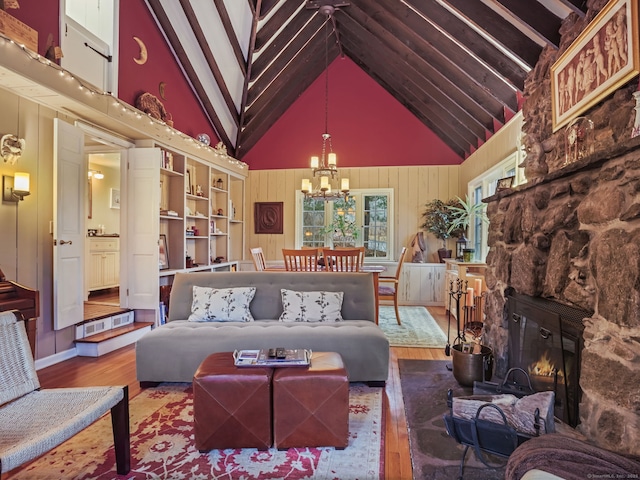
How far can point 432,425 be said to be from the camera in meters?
2.19

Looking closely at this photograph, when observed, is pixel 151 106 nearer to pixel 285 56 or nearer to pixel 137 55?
pixel 137 55

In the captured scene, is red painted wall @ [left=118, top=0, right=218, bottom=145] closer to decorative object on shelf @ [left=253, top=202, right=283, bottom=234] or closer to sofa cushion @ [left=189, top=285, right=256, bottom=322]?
decorative object on shelf @ [left=253, top=202, right=283, bottom=234]

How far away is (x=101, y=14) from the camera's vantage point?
13.2ft

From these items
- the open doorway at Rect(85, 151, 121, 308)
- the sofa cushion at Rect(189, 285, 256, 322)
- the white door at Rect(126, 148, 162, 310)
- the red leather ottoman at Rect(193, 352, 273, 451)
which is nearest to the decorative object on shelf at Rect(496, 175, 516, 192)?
the sofa cushion at Rect(189, 285, 256, 322)

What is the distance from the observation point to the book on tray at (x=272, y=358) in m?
2.11

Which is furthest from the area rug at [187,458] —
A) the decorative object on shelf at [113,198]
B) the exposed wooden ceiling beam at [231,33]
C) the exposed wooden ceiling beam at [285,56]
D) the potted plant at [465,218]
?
the exposed wooden ceiling beam at [285,56]

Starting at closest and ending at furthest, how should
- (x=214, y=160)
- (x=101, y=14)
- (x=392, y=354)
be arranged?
(x=392, y=354) → (x=101, y=14) → (x=214, y=160)

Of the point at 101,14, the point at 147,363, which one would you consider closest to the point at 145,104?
the point at 101,14

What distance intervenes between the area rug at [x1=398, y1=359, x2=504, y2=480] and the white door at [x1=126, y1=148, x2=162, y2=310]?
307 centimetres

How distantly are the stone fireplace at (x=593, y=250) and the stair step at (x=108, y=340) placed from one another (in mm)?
3686

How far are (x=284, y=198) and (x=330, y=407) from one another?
5.69 metres

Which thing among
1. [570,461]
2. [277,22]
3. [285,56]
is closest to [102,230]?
[285,56]

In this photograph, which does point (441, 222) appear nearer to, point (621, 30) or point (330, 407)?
point (621, 30)

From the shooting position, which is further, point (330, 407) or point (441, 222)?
point (441, 222)
